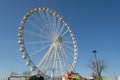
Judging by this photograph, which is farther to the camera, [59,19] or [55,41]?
[59,19]

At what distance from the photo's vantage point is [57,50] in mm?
45906

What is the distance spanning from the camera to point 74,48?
172 ft

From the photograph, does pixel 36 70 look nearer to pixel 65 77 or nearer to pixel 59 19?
pixel 65 77

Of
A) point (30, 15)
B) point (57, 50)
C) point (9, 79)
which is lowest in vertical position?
point (9, 79)

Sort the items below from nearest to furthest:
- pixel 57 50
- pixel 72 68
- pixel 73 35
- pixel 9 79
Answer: pixel 57 50, pixel 72 68, pixel 73 35, pixel 9 79

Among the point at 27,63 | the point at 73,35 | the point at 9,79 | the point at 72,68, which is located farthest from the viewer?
the point at 9,79

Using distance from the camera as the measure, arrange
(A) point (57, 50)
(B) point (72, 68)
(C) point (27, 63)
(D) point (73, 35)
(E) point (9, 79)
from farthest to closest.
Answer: (E) point (9, 79) < (D) point (73, 35) < (B) point (72, 68) < (A) point (57, 50) < (C) point (27, 63)

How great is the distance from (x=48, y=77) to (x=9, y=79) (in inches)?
709

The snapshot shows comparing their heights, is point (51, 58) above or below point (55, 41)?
below

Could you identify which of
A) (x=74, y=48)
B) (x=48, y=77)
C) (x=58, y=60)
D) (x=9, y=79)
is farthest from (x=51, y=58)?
(x=9, y=79)

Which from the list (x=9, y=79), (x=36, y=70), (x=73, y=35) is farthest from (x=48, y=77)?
(x=9, y=79)

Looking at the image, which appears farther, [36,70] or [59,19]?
[59,19]

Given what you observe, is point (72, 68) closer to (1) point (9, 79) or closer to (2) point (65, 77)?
(2) point (65, 77)

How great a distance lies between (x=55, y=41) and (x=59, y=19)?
8.08 m
